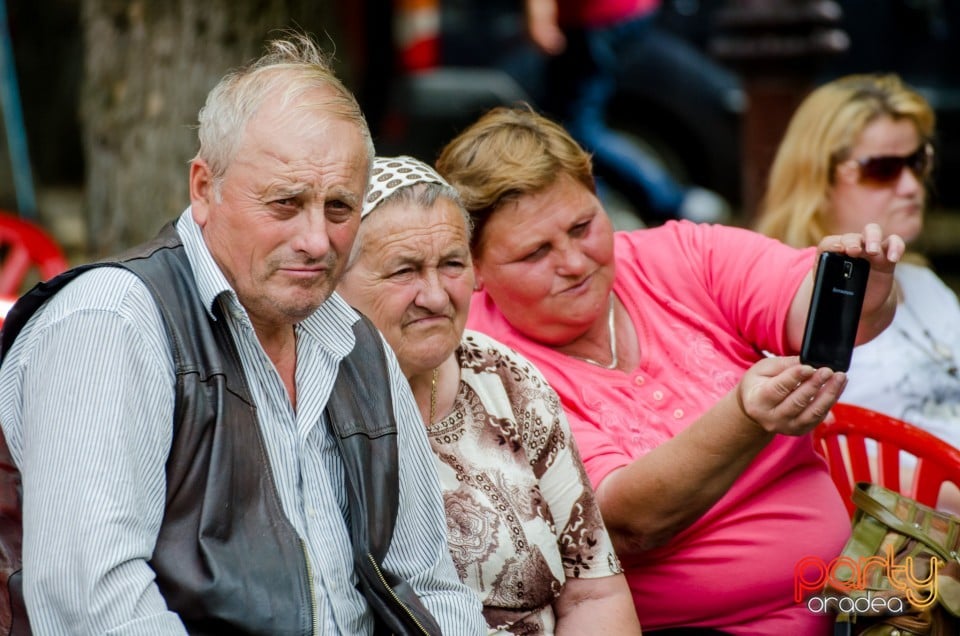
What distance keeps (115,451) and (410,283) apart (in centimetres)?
82

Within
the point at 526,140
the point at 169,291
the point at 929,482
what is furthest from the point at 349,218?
the point at 929,482

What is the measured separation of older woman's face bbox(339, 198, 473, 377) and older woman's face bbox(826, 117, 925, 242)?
1.56 m

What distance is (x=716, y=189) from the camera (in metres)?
9.32

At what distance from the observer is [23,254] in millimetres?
4242

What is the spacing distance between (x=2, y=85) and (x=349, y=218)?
532 centimetres

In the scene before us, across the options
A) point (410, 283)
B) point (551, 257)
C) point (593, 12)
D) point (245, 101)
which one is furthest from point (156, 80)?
point (593, 12)

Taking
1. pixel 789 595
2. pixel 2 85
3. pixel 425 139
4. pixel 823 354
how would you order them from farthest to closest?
pixel 425 139 → pixel 2 85 → pixel 789 595 → pixel 823 354

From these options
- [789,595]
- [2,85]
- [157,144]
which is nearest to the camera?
[789,595]

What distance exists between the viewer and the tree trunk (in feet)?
13.6

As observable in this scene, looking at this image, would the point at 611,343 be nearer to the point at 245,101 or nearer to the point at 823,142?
the point at 823,142

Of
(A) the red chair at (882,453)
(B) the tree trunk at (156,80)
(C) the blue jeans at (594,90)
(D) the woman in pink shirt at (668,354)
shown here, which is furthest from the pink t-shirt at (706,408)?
(C) the blue jeans at (594,90)

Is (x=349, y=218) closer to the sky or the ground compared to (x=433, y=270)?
closer to the sky

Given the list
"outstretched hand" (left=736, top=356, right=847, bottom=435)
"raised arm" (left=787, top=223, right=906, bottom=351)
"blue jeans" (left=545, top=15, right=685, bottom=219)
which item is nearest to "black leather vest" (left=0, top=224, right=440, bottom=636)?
"outstretched hand" (left=736, top=356, right=847, bottom=435)

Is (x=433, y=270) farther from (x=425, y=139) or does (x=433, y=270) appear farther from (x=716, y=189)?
(x=716, y=189)
